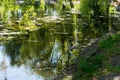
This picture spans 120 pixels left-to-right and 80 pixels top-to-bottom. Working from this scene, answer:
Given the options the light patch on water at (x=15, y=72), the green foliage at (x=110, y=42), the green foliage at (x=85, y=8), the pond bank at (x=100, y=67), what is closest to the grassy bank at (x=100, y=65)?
the pond bank at (x=100, y=67)

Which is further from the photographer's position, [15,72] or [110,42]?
[15,72]

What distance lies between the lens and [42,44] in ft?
96.2

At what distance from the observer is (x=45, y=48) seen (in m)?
27.6

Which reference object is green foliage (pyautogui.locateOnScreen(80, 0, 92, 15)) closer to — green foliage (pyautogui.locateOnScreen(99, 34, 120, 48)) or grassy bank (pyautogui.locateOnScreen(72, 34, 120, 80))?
green foliage (pyautogui.locateOnScreen(99, 34, 120, 48))

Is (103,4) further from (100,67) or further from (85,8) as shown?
(100,67)

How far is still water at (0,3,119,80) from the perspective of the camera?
20938mm

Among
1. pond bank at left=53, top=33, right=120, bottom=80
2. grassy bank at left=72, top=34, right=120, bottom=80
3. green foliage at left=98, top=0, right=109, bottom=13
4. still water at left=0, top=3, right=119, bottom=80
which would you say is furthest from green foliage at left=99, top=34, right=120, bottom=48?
green foliage at left=98, top=0, right=109, bottom=13

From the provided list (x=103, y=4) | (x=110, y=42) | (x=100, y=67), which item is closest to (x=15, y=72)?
(x=110, y=42)

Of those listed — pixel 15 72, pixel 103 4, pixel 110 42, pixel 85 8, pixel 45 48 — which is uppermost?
pixel 103 4

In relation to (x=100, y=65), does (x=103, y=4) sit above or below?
above

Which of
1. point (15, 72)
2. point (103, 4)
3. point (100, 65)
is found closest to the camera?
point (100, 65)

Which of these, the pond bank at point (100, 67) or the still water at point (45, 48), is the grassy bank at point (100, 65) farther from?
the still water at point (45, 48)

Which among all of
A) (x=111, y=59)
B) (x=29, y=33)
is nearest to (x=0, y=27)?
(x=29, y=33)

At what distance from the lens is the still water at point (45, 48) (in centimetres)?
2094
